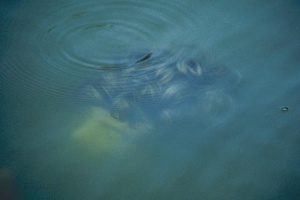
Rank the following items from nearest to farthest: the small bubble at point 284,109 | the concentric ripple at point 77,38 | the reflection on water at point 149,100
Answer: the reflection on water at point 149,100
the small bubble at point 284,109
the concentric ripple at point 77,38

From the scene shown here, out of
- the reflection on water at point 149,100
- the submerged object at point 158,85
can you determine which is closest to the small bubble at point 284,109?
the reflection on water at point 149,100

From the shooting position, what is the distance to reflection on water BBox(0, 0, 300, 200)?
138 cm

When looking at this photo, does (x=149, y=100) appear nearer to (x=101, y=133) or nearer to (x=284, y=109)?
(x=101, y=133)

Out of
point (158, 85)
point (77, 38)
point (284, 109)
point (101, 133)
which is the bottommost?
point (284, 109)

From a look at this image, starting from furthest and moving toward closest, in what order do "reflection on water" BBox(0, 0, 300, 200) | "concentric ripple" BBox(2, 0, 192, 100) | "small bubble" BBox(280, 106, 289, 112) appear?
"concentric ripple" BBox(2, 0, 192, 100) < "small bubble" BBox(280, 106, 289, 112) < "reflection on water" BBox(0, 0, 300, 200)

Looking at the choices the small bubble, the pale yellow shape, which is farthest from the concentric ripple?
the small bubble

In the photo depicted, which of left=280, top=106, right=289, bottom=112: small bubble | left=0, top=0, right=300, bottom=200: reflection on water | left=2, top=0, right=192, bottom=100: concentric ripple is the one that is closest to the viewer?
left=0, top=0, right=300, bottom=200: reflection on water

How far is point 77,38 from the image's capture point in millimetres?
1893

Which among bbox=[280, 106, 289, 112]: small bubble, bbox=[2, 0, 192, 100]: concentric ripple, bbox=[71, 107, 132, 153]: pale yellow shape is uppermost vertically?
bbox=[2, 0, 192, 100]: concentric ripple

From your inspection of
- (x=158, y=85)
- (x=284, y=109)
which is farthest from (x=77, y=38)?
(x=284, y=109)

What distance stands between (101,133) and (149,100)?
0.79 feet

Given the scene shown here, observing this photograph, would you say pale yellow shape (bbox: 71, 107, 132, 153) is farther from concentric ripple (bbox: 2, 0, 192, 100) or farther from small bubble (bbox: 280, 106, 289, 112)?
small bubble (bbox: 280, 106, 289, 112)

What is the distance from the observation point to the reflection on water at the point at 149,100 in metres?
1.38

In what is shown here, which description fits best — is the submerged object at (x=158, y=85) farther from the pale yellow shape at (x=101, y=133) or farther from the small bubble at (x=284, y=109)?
the small bubble at (x=284, y=109)
